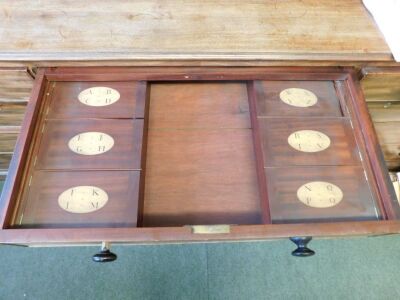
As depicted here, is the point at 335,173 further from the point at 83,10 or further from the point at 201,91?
the point at 83,10

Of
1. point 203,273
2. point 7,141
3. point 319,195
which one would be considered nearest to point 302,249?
point 319,195

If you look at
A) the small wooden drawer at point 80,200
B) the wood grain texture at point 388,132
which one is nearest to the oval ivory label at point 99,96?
the small wooden drawer at point 80,200

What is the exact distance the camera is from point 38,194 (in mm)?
706

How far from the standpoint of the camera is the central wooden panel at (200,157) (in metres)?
0.77

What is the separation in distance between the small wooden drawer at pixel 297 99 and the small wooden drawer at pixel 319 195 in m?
0.17

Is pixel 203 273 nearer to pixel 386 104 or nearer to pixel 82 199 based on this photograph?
pixel 82 199

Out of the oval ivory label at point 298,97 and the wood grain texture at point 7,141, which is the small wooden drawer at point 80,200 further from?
the wood grain texture at point 7,141

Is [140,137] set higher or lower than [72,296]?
higher

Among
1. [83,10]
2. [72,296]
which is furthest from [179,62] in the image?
[72,296]

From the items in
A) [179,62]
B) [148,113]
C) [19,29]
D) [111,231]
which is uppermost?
[19,29]

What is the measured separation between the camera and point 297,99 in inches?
34.9

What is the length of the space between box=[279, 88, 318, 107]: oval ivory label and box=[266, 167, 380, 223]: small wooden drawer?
0.20 m

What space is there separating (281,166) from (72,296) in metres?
1.07

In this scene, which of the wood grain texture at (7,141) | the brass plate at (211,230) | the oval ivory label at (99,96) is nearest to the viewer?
the brass plate at (211,230)
